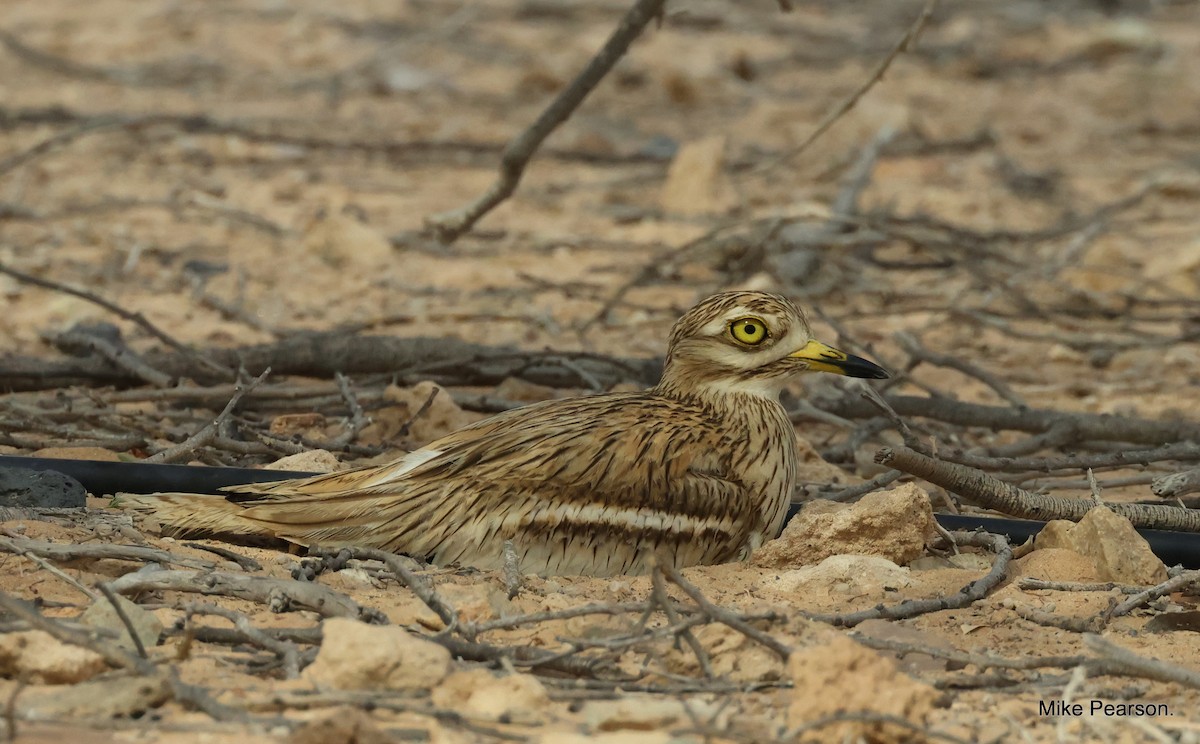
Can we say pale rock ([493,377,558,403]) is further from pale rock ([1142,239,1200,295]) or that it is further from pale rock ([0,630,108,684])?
pale rock ([1142,239,1200,295])

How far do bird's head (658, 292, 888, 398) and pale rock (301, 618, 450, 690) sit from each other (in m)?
1.63

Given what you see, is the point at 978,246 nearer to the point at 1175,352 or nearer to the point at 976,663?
the point at 1175,352

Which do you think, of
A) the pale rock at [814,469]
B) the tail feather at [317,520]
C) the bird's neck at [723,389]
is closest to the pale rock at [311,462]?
the tail feather at [317,520]

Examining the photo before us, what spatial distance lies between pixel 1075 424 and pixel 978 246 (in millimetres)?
2675

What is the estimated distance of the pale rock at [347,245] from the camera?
758 cm

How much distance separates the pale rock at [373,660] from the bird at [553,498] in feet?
2.88

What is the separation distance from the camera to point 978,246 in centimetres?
741

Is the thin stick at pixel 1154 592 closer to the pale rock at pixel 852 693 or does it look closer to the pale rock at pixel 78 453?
the pale rock at pixel 852 693

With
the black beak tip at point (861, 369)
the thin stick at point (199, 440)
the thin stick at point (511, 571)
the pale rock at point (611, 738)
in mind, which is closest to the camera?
the pale rock at point (611, 738)

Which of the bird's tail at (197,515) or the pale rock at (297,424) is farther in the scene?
the pale rock at (297,424)

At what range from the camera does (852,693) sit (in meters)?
2.54

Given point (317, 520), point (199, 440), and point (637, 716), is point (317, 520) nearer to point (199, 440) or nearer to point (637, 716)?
point (199, 440)

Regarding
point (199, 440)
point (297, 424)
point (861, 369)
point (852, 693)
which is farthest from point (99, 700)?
point (297, 424)

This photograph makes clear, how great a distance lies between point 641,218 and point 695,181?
40 centimetres
